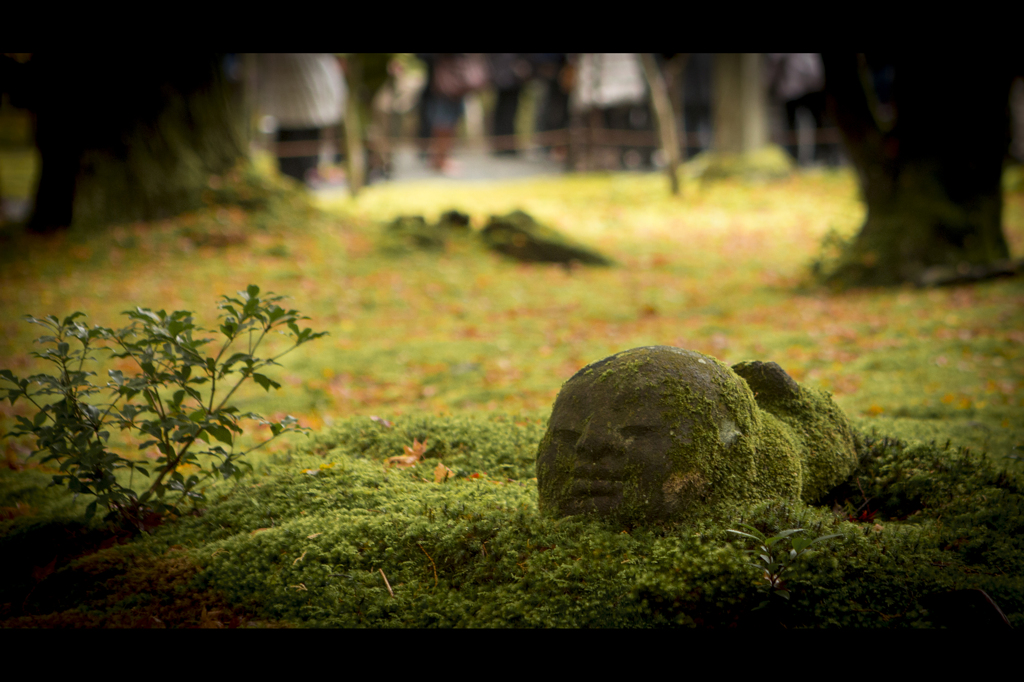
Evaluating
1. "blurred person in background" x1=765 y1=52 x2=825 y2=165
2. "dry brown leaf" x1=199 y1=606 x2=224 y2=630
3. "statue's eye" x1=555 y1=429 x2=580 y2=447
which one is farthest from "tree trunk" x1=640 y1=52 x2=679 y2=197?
"dry brown leaf" x1=199 y1=606 x2=224 y2=630

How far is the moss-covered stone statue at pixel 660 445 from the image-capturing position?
2760 mm

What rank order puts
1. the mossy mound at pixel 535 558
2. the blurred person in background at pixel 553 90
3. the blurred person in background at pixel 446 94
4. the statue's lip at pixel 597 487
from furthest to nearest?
the blurred person in background at pixel 553 90, the blurred person in background at pixel 446 94, the statue's lip at pixel 597 487, the mossy mound at pixel 535 558

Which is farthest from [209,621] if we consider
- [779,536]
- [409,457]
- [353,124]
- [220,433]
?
[353,124]

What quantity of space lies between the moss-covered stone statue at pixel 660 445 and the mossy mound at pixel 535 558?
89mm

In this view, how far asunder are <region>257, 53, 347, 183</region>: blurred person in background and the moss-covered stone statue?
1297 cm

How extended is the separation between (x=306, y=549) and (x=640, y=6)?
2.28m

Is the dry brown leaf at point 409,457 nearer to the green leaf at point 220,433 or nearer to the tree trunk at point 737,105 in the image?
the green leaf at point 220,433

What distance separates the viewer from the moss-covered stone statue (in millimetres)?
2760

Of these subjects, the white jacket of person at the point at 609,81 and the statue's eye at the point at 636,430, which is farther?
the white jacket of person at the point at 609,81

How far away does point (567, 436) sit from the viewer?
2904 millimetres

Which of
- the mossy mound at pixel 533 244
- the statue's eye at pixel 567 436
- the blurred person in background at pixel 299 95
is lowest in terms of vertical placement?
the statue's eye at pixel 567 436

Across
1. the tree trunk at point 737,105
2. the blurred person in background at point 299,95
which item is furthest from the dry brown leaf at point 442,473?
the tree trunk at point 737,105

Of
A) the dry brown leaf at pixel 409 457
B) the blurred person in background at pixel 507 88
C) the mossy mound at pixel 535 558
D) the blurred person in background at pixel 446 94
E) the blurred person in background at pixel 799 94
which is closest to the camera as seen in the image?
the mossy mound at pixel 535 558

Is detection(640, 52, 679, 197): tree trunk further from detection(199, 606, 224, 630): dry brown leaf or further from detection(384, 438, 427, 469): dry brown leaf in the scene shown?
detection(199, 606, 224, 630): dry brown leaf
